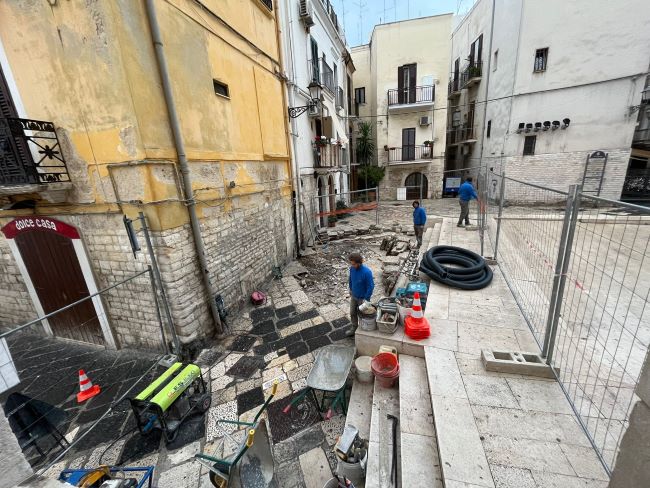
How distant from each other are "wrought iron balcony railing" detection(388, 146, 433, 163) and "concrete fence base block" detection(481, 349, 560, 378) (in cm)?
1877

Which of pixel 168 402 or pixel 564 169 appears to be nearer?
pixel 168 402

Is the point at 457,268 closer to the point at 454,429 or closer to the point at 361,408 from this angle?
the point at 361,408

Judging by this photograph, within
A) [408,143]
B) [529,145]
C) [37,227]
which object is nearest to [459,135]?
[408,143]

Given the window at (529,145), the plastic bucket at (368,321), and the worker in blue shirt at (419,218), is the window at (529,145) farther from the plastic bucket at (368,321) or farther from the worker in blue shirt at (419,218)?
the plastic bucket at (368,321)

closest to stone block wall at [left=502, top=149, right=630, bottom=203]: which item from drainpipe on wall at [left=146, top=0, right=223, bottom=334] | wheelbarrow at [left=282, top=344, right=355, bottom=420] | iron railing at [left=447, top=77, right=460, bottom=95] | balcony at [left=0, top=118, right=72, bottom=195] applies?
iron railing at [left=447, top=77, right=460, bottom=95]

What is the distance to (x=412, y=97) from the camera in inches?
744

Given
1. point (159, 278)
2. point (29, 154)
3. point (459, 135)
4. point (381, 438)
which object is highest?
point (459, 135)

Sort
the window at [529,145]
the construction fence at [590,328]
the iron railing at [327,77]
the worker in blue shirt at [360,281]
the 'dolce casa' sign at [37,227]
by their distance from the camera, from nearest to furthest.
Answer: the construction fence at [590,328] → the worker in blue shirt at [360,281] → the 'dolce casa' sign at [37,227] → the iron railing at [327,77] → the window at [529,145]

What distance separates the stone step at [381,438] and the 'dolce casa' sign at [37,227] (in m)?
5.70

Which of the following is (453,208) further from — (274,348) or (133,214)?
(133,214)

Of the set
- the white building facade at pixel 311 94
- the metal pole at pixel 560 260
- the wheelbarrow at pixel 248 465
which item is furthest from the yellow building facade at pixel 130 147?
the metal pole at pixel 560 260

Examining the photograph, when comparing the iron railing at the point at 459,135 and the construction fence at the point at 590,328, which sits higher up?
the iron railing at the point at 459,135

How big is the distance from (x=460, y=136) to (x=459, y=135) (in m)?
0.17

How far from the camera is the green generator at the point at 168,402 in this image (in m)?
3.24
